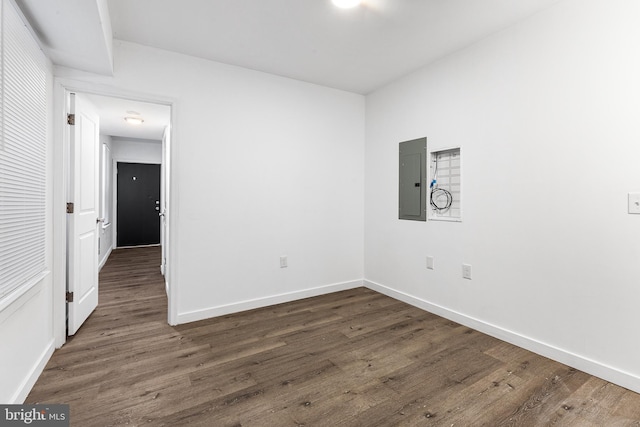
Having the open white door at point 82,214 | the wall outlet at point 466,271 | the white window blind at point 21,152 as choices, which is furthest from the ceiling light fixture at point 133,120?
the wall outlet at point 466,271

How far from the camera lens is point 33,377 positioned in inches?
73.5

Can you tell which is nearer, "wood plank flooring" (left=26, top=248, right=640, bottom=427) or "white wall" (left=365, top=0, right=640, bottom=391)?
"wood plank flooring" (left=26, top=248, right=640, bottom=427)

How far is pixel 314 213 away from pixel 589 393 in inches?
106

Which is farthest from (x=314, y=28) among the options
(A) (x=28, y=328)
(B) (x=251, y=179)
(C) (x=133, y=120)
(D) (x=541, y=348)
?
(C) (x=133, y=120)

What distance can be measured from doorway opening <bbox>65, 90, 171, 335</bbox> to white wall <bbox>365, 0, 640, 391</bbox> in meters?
2.92

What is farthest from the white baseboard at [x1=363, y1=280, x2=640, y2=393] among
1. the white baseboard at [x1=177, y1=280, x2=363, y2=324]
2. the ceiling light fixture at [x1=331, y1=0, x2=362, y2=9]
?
the ceiling light fixture at [x1=331, y1=0, x2=362, y2=9]

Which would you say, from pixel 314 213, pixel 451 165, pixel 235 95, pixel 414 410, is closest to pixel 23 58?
pixel 235 95

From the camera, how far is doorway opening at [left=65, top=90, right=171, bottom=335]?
8.36 ft

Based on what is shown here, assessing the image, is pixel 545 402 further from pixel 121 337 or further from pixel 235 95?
pixel 235 95

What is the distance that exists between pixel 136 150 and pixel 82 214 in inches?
203

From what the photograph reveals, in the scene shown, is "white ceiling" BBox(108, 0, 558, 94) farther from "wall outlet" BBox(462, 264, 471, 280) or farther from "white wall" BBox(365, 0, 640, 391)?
"wall outlet" BBox(462, 264, 471, 280)

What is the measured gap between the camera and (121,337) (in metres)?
2.56

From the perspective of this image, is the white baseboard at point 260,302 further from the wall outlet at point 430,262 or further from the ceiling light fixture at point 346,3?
the ceiling light fixture at point 346,3

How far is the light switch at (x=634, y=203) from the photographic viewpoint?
1817 millimetres
